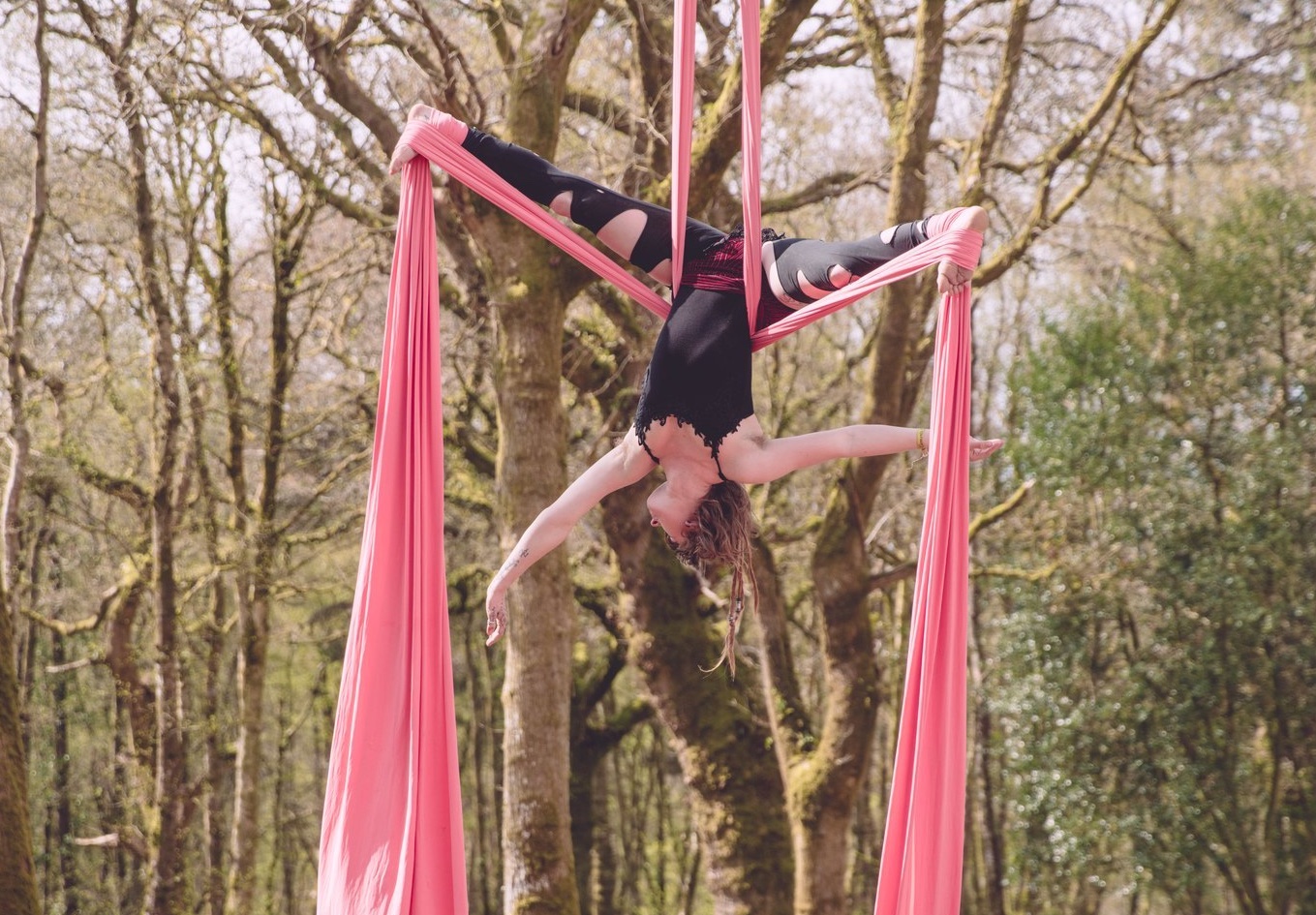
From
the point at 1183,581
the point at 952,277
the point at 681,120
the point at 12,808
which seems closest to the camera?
the point at 952,277

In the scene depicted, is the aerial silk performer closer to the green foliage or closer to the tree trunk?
the tree trunk

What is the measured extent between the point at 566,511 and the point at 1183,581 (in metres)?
6.97

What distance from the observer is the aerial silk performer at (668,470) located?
291 centimetres

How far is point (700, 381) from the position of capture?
3049 millimetres

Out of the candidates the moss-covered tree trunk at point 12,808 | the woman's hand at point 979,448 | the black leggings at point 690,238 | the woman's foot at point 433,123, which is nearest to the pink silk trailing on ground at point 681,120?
the black leggings at point 690,238

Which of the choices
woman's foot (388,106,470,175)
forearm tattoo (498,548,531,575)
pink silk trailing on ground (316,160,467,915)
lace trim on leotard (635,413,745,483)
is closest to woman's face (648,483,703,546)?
lace trim on leotard (635,413,745,483)

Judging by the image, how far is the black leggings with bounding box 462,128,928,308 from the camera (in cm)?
287

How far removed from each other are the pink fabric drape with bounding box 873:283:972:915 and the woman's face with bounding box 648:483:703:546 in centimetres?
61

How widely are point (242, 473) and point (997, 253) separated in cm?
441

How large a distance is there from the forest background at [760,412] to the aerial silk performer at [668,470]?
171 centimetres

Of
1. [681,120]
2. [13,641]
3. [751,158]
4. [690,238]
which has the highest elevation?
[681,120]

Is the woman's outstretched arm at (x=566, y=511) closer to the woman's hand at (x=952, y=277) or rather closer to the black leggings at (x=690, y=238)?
the black leggings at (x=690, y=238)

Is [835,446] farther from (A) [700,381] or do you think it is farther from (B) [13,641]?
(B) [13,641]

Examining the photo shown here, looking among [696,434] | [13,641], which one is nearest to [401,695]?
[696,434]
